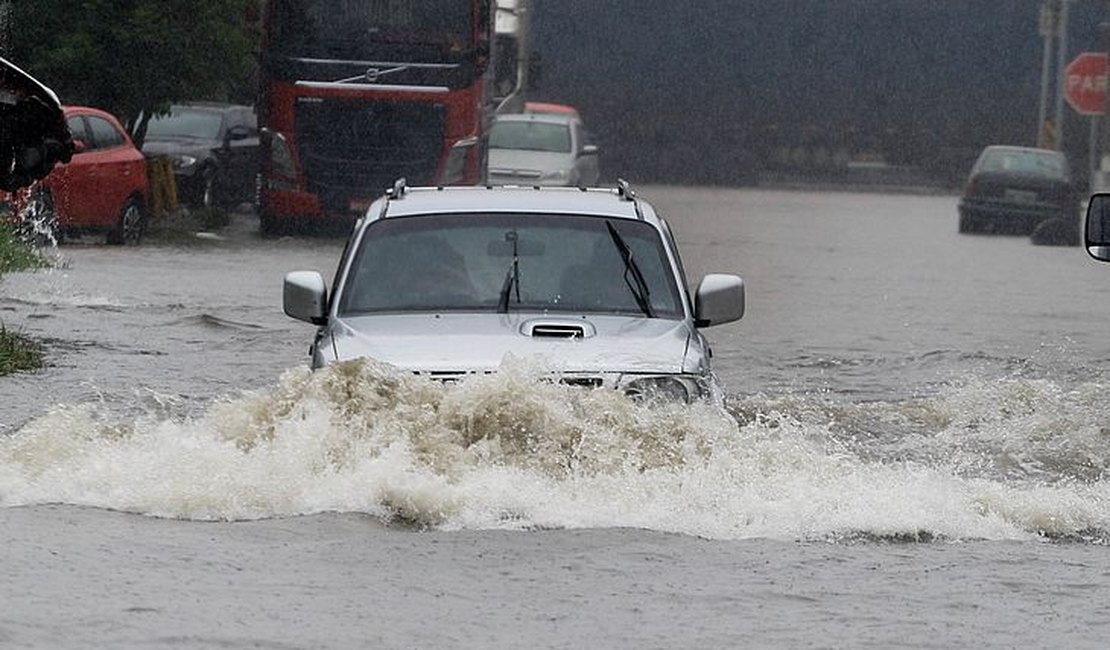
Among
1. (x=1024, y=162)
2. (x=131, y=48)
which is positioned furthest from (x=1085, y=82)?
(x=131, y=48)

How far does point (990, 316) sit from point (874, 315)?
3.63ft

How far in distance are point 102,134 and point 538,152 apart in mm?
10046

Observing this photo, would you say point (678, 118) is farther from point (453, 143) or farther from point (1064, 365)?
point (1064, 365)

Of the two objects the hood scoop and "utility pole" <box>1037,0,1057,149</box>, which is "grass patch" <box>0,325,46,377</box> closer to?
the hood scoop

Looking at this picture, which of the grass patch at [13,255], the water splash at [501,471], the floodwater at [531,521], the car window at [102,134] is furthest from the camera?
the car window at [102,134]

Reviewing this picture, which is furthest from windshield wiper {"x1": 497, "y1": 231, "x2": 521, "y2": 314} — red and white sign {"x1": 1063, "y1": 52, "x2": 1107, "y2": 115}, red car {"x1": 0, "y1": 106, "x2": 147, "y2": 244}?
red and white sign {"x1": 1063, "y1": 52, "x2": 1107, "y2": 115}

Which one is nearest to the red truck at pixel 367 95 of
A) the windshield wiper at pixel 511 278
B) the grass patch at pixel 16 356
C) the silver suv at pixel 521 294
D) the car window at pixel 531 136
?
the car window at pixel 531 136

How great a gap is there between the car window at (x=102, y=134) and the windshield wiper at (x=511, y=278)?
17.3 metres

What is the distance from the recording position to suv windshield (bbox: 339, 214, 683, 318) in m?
11.0

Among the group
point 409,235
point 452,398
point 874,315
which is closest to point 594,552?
point 452,398

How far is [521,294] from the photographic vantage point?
1100cm

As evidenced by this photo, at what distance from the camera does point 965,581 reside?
8789 mm

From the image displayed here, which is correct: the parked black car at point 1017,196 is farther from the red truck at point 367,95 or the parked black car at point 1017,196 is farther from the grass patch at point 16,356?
the grass patch at point 16,356

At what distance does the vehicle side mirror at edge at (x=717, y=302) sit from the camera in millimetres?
10969
